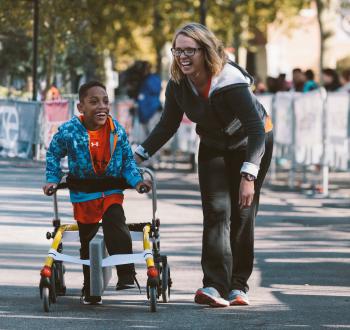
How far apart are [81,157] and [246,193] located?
103 cm

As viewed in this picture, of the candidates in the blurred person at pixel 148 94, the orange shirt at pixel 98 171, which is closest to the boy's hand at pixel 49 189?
the orange shirt at pixel 98 171

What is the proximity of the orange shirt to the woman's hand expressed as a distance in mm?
761

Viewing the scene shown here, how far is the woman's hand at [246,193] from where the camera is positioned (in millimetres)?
8672

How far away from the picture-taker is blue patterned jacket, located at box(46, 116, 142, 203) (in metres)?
8.89

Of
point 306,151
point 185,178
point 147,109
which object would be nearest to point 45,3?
point 147,109

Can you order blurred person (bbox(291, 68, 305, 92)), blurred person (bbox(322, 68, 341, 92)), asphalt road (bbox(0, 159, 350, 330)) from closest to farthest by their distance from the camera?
1. asphalt road (bbox(0, 159, 350, 330))
2. blurred person (bbox(322, 68, 341, 92))
3. blurred person (bbox(291, 68, 305, 92))

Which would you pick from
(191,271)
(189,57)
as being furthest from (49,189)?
(191,271)

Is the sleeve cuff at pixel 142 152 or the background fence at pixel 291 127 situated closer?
the sleeve cuff at pixel 142 152

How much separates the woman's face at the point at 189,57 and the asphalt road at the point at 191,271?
1427mm

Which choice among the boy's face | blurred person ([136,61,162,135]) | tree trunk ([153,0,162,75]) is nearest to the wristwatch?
the boy's face

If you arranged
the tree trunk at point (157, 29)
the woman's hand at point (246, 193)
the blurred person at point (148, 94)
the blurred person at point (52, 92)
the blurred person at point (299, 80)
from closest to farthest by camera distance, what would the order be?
the woman's hand at point (246, 193), the blurred person at point (299, 80), the blurred person at point (148, 94), the blurred person at point (52, 92), the tree trunk at point (157, 29)

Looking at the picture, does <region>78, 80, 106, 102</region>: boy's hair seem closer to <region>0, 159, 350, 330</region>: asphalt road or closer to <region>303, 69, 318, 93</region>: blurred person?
<region>0, 159, 350, 330</region>: asphalt road

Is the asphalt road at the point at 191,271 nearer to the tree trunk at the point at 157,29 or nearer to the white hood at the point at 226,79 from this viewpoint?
the white hood at the point at 226,79

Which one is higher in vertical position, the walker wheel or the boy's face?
the boy's face
